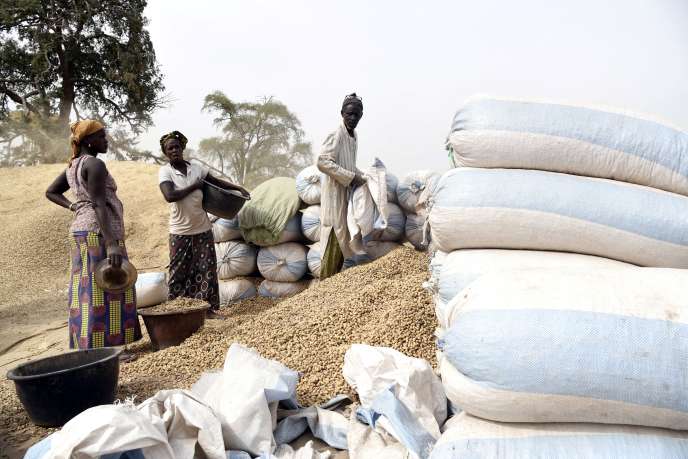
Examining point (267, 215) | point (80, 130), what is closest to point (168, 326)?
point (80, 130)

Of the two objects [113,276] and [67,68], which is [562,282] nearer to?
[113,276]

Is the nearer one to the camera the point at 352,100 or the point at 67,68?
the point at 352,100

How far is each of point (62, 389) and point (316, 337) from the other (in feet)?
3.89

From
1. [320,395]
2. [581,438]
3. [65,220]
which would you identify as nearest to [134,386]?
[320,395]

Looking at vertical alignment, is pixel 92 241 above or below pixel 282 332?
above

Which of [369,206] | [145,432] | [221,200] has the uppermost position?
[221,200]

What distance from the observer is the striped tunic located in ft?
13.4

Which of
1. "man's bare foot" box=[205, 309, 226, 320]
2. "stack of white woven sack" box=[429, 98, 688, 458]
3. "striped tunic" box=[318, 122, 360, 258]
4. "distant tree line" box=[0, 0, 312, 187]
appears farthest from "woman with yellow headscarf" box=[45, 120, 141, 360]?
"distant tree line" box=[0, 0, 312, 187]

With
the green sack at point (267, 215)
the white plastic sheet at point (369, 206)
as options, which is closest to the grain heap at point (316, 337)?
the white plastic sheet at point (369, 206)

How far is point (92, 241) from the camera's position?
9.66ft

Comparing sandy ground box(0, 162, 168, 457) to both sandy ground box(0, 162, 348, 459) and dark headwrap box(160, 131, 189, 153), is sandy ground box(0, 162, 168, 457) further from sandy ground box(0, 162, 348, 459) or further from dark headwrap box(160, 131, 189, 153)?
dark headwrap box(160, 131, 189, 153)

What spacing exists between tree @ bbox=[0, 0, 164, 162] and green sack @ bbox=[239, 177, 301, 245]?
31.3 ft

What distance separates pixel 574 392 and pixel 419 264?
2.81 meters

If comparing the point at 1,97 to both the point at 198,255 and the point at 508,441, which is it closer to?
the point at 198,255
